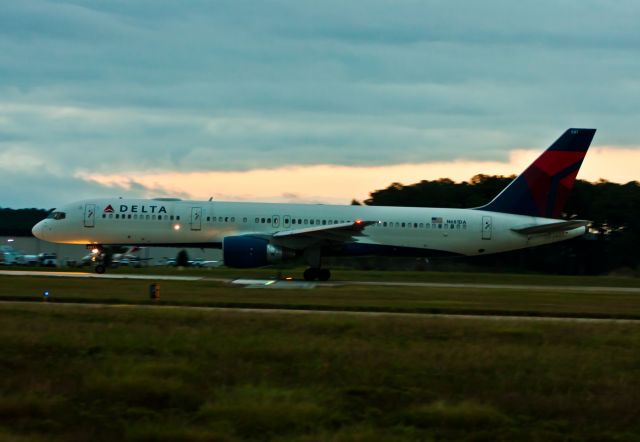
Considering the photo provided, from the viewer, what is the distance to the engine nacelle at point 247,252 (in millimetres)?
38750

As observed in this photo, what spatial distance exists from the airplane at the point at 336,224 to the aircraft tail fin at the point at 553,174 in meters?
0.05

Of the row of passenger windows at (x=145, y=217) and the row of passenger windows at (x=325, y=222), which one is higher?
the row of passenger windows at (x=145, y=217)

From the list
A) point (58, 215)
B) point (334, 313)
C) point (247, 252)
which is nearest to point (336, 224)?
point (247, 252)

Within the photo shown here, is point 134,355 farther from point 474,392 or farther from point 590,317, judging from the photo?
point 590,317

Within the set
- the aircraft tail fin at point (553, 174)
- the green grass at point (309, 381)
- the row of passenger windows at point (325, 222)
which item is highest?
the aircraft tail fin at point (553, 174)

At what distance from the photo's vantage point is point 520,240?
43.4 metres

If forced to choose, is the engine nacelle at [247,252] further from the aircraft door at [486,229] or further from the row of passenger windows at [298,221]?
the aircraft door at [486,229]

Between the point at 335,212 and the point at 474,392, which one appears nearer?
the point at 474,392

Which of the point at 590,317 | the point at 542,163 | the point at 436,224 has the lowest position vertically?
the point at 590,317

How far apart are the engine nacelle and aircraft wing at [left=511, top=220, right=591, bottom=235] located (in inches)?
501

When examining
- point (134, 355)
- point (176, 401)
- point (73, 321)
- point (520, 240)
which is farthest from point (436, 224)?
point (176, 401)

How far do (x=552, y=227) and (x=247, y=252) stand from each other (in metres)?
14.9

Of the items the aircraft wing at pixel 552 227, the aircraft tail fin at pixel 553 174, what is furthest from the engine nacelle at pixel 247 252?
the aircraft tail fin at pixel 553 174

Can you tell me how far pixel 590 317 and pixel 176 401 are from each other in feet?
51.7
